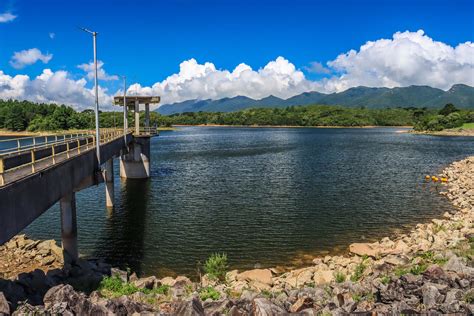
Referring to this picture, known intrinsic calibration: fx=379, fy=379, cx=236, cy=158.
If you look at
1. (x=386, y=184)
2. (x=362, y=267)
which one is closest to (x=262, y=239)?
(x=362, y=267)

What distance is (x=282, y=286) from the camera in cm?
2272

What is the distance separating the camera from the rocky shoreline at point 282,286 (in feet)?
49.3

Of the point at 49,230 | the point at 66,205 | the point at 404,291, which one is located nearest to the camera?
the point at 404,291

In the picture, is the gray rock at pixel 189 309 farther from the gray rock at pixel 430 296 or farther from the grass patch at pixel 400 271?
the grass patch at pixel 400 271

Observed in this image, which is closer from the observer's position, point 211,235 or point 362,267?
point 362,267

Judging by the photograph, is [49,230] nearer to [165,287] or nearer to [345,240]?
[165,287]

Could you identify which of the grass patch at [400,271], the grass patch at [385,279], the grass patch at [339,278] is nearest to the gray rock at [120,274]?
the grass patch at [339,278]

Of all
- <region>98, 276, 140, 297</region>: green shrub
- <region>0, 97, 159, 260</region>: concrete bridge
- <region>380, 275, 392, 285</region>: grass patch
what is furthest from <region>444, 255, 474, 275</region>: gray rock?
<region>0, 97, 159, 260</region>: concrete bridge

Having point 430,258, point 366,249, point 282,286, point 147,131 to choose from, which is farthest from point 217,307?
point 147,131

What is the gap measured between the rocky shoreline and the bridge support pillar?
35.0 m

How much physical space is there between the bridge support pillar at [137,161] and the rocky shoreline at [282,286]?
35.0m

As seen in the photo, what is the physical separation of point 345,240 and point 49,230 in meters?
28.6

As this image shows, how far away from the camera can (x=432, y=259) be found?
76.8 feet

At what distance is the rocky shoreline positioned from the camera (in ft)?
49.3
